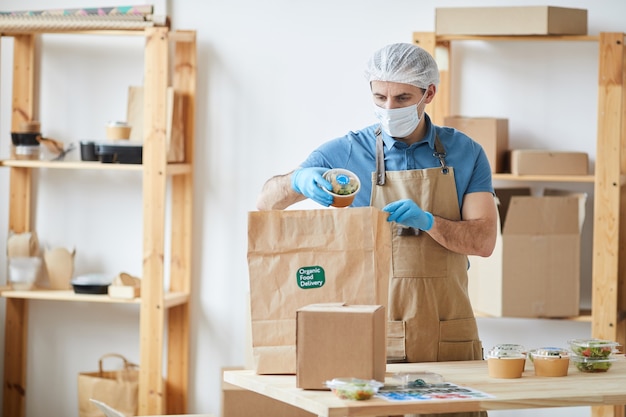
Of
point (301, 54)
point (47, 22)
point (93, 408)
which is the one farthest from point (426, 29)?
point (93, 408)

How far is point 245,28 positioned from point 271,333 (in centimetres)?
219

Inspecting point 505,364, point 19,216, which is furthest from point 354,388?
point 19,216

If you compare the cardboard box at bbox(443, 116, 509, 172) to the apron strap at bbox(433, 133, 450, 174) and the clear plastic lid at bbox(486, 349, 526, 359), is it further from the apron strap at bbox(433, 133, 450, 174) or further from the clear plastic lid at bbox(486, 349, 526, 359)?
the clear plastic lid at bbox(486, 349, 526, 359)

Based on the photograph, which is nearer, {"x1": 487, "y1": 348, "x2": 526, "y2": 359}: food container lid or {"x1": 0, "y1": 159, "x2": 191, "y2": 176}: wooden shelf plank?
{"x1": 487, "y1": 348, "x2": 526, "y2": 359}: food container lid

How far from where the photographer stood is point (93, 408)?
150 inches

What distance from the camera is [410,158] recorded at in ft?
8.30

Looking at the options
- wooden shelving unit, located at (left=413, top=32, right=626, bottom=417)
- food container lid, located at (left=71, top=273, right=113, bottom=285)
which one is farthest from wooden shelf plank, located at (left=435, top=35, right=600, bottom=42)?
food container lid, located at (left=71, top=273, right=113, bottom=285)

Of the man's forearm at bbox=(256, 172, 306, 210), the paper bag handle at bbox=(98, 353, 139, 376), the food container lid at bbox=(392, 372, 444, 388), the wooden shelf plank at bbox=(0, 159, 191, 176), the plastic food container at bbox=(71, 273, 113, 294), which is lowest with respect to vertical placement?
the paper bag handle at bbox=(98, 353, 139, 376)

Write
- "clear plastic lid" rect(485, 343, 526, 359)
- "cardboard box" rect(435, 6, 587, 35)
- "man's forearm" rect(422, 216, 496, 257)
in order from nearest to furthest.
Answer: "clear plastic lid" rect(485, 343, 526, 359) < "man's forearm" rect(422, 216, 496, 257) < "cardboard box" rect(435, 6, 587, 35)

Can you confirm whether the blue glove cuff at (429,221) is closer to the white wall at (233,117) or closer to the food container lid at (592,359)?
the food container lid at (592,359)

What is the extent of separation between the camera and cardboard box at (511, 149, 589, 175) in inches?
142

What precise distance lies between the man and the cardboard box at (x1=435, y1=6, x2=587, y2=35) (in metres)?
1.07

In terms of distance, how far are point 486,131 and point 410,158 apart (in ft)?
3.82

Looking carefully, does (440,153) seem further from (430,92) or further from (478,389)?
(478,389)
